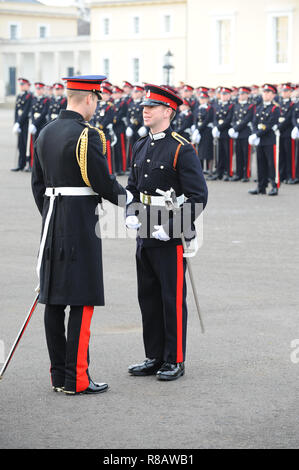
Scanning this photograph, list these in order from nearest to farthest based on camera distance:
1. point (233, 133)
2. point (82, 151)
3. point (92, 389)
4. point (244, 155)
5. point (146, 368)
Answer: point (82, 151) → point (92, 389) → point (146, 368) → point (233, 133) → point (244, 155)

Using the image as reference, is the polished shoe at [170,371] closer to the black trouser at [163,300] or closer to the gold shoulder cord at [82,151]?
the black trouser at [163,300]

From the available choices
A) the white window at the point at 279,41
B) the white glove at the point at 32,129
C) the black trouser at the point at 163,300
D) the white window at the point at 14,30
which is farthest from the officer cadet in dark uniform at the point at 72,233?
the white window at the point at 14,30

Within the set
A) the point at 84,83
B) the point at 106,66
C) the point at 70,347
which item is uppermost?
the point at 106,66

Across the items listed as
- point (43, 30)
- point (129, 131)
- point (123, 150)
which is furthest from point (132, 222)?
point (43, 30)

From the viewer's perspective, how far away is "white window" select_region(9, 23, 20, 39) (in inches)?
3723

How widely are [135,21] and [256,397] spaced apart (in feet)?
175

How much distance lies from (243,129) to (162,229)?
517 inches

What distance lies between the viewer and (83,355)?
5.25 meters

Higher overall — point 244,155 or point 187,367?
point 244,155

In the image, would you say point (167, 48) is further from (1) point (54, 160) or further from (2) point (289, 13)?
(1) point (54, 160)

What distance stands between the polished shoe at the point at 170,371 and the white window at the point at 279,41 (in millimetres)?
39891

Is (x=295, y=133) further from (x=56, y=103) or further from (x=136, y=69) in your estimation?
(x=136, y=69)

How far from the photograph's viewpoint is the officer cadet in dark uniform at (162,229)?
5.54 m

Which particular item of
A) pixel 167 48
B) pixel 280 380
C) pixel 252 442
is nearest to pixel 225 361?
pixel 280 380
